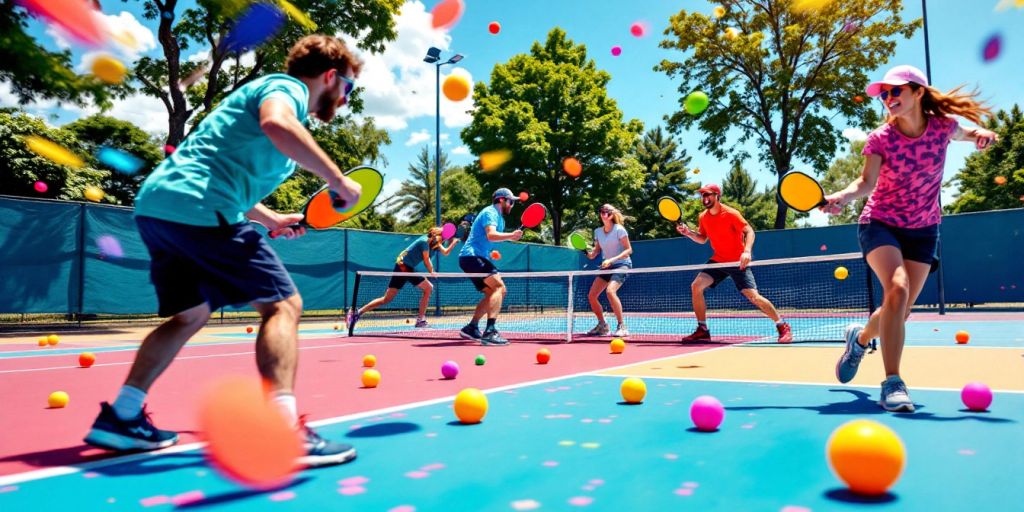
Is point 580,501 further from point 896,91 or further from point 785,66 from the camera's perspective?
point 785,66

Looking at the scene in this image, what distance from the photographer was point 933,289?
20.6 m

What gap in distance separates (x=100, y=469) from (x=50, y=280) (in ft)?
43.0

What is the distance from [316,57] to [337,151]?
2693 cm

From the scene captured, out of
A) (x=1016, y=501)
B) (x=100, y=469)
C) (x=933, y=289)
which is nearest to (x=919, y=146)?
(x=1016, y=501)

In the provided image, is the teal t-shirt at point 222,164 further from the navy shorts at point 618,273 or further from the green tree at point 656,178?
the green tree at point 656,178

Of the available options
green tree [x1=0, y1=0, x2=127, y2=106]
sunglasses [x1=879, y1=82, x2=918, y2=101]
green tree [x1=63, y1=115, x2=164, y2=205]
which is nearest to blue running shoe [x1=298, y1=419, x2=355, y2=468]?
sunglasses [x1=879, y1=82, x2=918, y2=101]

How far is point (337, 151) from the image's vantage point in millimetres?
29016

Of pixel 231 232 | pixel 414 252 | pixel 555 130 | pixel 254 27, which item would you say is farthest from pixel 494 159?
pixel 231 232

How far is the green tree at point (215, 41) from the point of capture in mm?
18188

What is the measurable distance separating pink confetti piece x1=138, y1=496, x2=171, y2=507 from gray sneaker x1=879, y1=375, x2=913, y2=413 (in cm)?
349

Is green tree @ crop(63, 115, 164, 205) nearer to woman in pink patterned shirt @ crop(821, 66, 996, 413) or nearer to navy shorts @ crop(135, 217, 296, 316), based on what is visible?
navy shorts @ crop(135, 217, 296, 316)

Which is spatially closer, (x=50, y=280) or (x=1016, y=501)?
(x=1016, y=501)

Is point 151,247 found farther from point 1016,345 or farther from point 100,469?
point 1016,345

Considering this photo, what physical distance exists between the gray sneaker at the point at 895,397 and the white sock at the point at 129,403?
3764 mm
